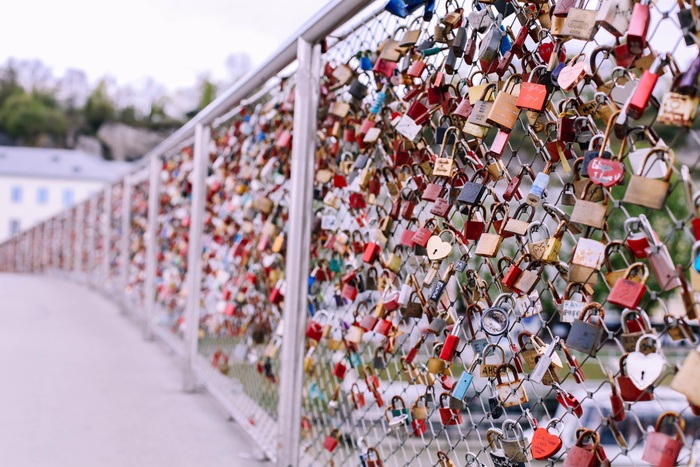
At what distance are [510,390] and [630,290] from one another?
0.33 m

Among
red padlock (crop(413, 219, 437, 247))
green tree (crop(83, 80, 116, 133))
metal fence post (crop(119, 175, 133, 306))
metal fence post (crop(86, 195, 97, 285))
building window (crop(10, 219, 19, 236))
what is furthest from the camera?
green tree (crop(83, 80, 116, 133))

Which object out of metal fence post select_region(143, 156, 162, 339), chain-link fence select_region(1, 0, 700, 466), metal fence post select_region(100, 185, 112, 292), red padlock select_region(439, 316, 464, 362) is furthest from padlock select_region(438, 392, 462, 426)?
metal fence post select_region(100, 185, 112, 292)

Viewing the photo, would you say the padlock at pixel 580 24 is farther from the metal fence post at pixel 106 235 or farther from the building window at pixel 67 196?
the building window at pixel 67 196

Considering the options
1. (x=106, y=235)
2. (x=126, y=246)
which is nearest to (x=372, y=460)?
(x=126, y=246)

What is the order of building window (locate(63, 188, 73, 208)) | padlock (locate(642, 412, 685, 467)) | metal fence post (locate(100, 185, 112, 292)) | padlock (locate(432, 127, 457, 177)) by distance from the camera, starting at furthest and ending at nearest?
building window (locate(63, 188, 73, 208)) → metal fence post (locate(100, 185, 112, 292)) → padlock (locate(432, 127, 457, 177)) → padlock (locate(642, 412, 685, 467))

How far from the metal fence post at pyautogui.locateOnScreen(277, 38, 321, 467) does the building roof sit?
4536 centimetres

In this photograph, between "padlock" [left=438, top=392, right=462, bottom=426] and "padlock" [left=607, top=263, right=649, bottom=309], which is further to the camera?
"padlock" [left=438, top=392, right=462, bottom=426]

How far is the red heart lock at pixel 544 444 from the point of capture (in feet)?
3.23

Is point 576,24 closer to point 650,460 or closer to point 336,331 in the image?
point 650,460

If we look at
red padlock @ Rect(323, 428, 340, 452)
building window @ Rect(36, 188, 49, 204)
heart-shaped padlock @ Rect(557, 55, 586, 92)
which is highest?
building window @ Rect(36, 188, 49, 204)

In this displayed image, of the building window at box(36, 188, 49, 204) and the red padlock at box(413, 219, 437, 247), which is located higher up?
the building window at box(36, 188, 49, 204)

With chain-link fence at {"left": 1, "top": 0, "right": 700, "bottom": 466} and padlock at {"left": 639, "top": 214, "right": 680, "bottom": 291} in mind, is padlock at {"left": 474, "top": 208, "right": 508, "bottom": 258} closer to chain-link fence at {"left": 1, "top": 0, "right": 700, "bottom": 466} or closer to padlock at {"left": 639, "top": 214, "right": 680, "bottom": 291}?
chain-link fence at {"left": 1, "top": 0, "right": 700, "bottom": 466}

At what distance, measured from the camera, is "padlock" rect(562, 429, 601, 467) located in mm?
917

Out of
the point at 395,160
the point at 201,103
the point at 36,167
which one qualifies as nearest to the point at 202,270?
the point at 395,160
